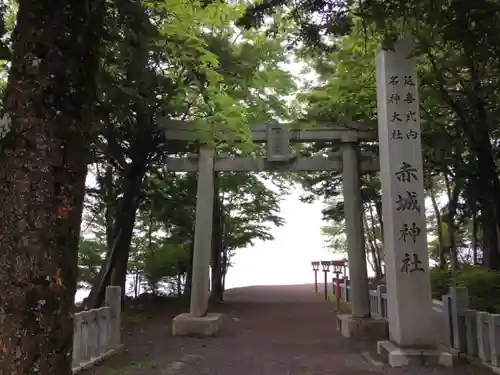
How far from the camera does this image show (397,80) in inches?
315

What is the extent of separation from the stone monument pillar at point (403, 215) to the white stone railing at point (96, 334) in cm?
443

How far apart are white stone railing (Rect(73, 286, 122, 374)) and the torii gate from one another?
2487 mm

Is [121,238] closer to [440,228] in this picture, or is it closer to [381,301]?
[381,301]

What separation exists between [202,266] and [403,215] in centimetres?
520

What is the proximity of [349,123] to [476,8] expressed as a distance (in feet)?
22.7

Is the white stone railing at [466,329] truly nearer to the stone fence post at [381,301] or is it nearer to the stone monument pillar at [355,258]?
the stone monument pillar at [355,258]

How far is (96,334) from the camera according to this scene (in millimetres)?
7621

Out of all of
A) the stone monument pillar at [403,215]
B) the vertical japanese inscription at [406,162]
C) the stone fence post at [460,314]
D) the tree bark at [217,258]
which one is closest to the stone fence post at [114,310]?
the stone monument pillar at [403,215]

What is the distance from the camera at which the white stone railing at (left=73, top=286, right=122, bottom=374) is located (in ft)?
22.1

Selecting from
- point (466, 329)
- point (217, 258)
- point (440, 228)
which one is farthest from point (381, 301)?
point (217, 258)

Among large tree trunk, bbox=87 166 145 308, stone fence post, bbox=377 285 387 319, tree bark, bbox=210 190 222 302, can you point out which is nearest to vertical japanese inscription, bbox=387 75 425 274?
stone fence post, bbox=377 285 387 319

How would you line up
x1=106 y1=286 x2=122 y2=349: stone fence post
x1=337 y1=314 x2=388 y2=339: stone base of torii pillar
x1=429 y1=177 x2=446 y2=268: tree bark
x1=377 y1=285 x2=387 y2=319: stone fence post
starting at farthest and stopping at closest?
x1=429 y1=177 x2=446 y2=268: tree bark, x1=377 y1=285 x2=387 y2=319: stone fence post, x1=337 y1=314 x2=388 y2=339: stone base of torii pillar, x1=106 y1=286 x2=122 y2=349: stone fence post

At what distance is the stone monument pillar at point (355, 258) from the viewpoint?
10.6 metres

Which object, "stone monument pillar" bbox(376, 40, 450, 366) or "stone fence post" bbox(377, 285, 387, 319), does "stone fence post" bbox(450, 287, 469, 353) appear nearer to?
"stone monument pillar" bbox(376, 40, 450, 366)
